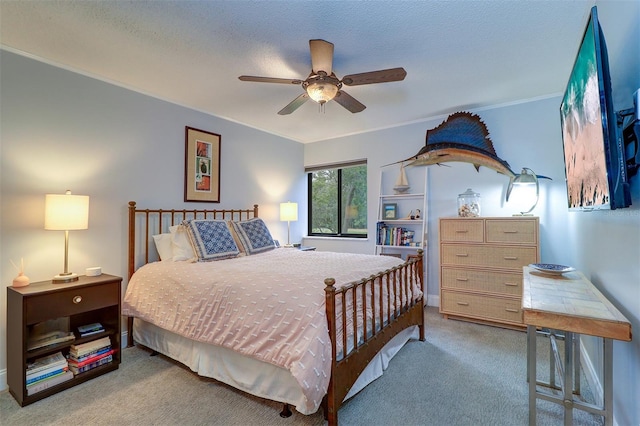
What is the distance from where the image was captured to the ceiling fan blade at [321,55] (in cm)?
195

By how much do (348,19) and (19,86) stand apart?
8.31 feet

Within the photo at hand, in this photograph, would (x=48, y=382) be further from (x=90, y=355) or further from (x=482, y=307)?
(x=482, y=307)

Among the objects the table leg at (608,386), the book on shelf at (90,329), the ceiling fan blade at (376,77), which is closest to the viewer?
the table leg at (608,386)

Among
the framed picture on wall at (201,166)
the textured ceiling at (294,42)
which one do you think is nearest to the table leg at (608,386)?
the textured ceiling at (294,42)

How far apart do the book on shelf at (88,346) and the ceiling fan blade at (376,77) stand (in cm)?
274

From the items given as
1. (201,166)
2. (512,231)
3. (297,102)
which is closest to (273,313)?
(297,102)

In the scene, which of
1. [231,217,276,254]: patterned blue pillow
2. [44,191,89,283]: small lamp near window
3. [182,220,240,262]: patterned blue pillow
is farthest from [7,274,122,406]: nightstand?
[231,217,276,254]: patterned blue pillow

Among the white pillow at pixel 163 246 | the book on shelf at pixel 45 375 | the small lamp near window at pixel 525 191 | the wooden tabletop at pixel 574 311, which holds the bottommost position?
the book on shelf at pixel 45 375

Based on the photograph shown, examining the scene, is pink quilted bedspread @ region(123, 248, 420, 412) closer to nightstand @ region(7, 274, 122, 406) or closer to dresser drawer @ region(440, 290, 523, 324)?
nightstand @ region(7, 274, 122, 406)

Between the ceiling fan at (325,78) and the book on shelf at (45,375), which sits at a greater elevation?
the ceiling fan at (325,78)

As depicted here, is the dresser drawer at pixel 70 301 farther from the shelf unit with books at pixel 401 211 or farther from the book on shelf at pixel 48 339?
the shelf unit with books at pixel 401 211

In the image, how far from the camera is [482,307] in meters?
3.28

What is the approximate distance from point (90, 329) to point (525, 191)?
4.36 m

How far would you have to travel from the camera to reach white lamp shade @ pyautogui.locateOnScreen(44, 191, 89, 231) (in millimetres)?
2162
